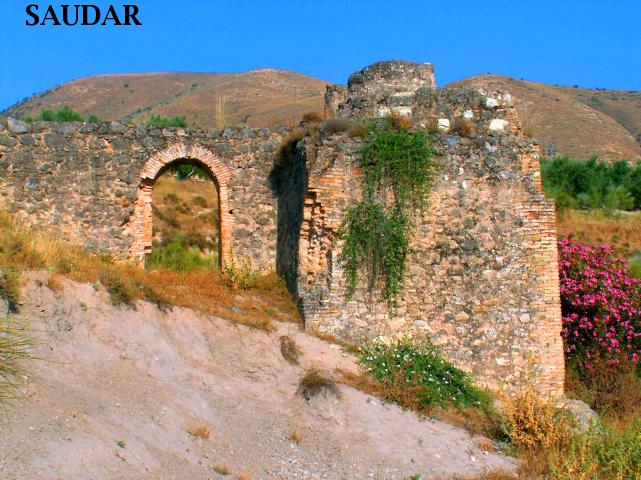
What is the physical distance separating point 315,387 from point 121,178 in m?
5.67

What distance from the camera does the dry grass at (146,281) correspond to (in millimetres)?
9680

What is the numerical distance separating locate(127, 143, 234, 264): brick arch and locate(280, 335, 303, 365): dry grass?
10.4 ft

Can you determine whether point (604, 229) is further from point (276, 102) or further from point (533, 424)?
point (276, 102)

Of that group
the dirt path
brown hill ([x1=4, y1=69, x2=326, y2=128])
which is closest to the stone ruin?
the dirt path

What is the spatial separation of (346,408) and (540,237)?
4307 millimetres

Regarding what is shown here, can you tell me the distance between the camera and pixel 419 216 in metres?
11.2

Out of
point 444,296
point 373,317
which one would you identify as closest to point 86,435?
point 373,317

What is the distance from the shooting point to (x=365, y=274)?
36.0 ft

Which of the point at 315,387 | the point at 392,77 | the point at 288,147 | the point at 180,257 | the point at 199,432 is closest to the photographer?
the point at 199,432

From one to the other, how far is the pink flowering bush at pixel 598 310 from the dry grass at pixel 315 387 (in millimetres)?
5072

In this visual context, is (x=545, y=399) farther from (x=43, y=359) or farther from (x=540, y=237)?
(x=43, y=359)

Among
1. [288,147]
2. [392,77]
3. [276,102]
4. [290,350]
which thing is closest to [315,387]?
[290,350]

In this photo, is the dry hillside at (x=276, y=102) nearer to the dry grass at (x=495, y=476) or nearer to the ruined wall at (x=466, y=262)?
the ruined wall at (x=466, y=262)

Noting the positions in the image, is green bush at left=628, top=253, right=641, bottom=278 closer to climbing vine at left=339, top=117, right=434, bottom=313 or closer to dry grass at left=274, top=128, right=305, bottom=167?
climbing vine at left=339, top=117, right=434, bottom=313
